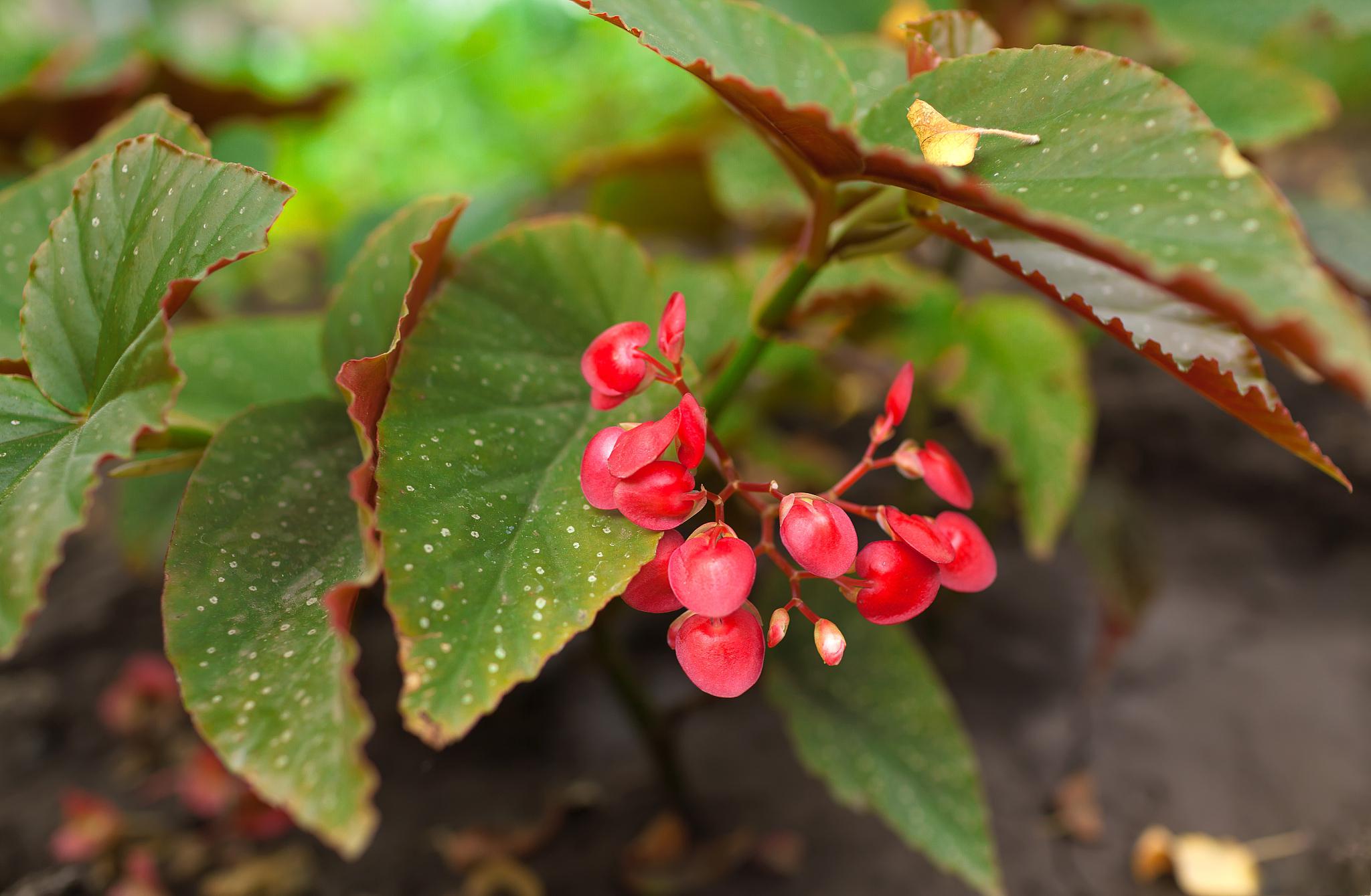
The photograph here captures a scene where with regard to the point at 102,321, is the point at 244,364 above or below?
below

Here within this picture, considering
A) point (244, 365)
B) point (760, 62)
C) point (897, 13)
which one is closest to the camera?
point (760, 62)

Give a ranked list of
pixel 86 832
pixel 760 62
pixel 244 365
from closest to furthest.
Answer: pixel 760 62, pixel 244 365, pixel 86 832

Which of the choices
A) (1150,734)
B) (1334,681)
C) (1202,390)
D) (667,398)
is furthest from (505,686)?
(1334,681)

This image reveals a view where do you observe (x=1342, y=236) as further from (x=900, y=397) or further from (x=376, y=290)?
(x=376, y=290)

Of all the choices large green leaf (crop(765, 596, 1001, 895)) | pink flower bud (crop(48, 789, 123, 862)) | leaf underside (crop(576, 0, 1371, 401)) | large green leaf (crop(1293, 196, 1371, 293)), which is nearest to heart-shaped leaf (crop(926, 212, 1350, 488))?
leaf underside (crop(576, 0, 1371, 401))

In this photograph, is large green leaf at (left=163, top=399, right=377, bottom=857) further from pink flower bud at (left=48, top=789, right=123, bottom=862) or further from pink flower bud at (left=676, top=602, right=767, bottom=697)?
pink flower bud at (left=48, top=789, right=123, bottom=862)

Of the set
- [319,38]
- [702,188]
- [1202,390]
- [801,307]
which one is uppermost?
[1202,390]

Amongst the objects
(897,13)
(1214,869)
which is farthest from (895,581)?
(897,13)

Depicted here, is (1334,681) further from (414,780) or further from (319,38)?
(319,38)
